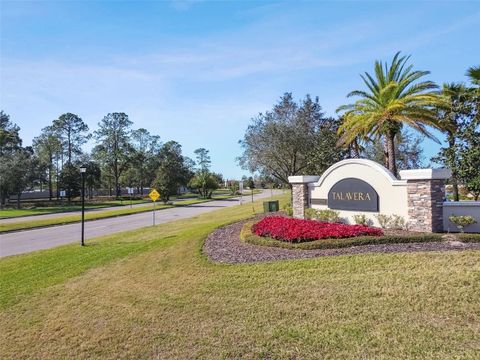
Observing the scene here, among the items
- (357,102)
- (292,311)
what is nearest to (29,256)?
(292,311)

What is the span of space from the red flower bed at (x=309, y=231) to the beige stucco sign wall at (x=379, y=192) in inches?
51.2

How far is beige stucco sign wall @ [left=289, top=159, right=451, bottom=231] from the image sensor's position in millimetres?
10477

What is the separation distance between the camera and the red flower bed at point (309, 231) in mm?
10250

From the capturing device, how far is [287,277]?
7.68 metres

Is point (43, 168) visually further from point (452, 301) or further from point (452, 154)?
point (452, 301)

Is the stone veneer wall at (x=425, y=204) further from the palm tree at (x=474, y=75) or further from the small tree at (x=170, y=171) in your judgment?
the small tree at (x=170, y=171)

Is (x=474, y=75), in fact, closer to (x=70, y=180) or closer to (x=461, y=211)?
(x=461, y=211)

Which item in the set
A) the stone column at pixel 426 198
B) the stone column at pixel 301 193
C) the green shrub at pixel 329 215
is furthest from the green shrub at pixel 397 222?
the stone column at pixel 301 193

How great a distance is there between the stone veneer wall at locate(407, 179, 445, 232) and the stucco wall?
9.2 inches

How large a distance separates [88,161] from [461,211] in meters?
60.0

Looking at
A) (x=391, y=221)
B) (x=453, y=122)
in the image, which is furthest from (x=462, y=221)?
(x=453, y=122)

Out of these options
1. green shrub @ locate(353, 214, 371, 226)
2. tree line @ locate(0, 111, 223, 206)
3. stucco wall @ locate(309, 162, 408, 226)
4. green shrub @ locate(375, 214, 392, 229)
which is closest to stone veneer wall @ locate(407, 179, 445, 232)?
stucco wall @ locate(309, 162, 408, 226)

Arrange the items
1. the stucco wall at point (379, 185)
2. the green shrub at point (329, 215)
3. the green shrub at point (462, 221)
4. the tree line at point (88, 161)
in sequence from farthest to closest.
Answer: the tree line at point (88, 161) → the green shrub at point (329, 215) → the stucco wall at point (379, 185) → the green shrub at point (462, 221)

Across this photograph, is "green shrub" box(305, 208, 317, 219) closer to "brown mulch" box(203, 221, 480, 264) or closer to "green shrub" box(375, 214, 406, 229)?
"green shrub" box(375, 214, 406, 229)
